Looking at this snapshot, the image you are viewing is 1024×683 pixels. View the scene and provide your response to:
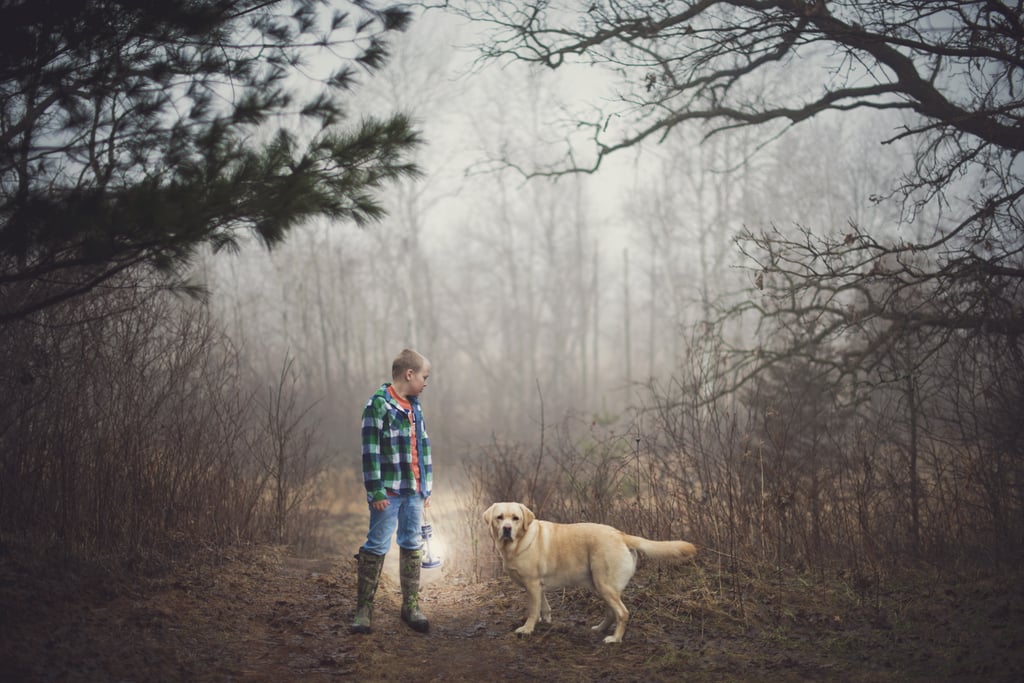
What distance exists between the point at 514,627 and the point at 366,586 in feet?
4.05

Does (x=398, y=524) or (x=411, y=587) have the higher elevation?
(x=398, y=524)

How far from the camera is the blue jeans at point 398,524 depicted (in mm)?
5055

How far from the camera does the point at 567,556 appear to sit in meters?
5.02

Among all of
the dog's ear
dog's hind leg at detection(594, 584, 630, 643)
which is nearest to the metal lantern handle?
the dog's ear

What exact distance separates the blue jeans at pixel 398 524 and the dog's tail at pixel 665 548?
5.21 ft

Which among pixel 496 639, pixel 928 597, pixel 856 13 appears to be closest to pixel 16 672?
pixel 496 639

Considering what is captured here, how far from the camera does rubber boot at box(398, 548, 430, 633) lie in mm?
5328

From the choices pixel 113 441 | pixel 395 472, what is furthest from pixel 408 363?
pixel 113 441

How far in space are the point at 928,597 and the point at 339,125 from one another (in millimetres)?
5905

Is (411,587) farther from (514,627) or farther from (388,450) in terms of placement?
(388,450)

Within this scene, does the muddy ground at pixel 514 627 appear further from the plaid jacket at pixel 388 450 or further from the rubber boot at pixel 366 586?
the plaid jacket at pixel 388 450

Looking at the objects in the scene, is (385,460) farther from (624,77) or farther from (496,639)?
(624,77)

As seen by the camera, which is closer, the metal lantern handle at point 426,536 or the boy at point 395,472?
the boy at point 395,472

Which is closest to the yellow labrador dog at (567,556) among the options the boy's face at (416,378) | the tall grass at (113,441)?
the boy's face at (416,378)
